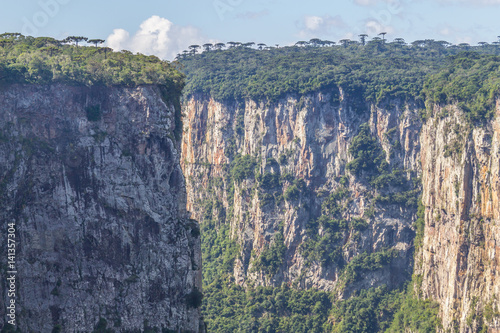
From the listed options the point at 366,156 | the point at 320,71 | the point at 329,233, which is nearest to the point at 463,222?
the point at 366,156

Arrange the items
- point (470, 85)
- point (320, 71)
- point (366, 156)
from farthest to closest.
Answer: point (320, 71), point (366, 156), point (470, 85)

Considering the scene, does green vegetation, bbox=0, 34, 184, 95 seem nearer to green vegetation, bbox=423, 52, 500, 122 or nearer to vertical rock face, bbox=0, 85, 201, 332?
vertical rock face, bbox=0, 85, 201, 332

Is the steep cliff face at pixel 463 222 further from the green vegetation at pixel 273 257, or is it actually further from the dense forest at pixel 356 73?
the green vegetation at pixel 273 257

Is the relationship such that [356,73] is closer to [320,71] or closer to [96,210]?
[320,71]

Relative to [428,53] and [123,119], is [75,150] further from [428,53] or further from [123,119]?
[428,53]

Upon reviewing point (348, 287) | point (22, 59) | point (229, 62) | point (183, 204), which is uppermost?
point (229, 62)

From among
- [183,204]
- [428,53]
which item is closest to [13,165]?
[183,204]

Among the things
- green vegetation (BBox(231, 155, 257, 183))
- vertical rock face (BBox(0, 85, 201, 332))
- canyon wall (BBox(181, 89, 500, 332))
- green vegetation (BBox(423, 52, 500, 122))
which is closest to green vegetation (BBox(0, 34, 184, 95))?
vertical rock face (BBox(0, 85, 201, 332))
